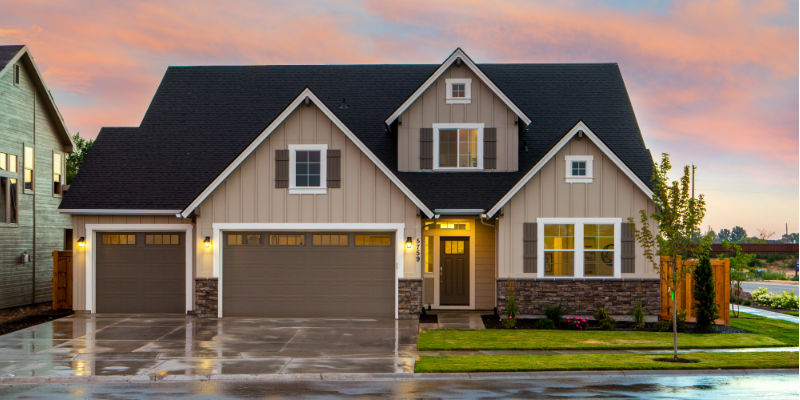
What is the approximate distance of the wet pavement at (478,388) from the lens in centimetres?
1102

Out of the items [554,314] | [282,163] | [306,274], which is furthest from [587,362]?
[282,163]

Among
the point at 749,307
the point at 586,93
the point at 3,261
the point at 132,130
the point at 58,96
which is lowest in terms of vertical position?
the point at 749,307

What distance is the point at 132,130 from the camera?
24.0 meters

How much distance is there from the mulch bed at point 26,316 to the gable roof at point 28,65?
6633 millimetres

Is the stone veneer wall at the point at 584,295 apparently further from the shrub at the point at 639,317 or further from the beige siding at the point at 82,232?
the beige siding at the point at 82,232

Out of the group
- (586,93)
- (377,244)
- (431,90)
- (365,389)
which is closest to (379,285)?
(377,244)

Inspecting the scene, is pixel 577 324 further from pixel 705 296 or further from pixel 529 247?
pixel 705 296

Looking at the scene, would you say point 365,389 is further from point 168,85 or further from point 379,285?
point 168,85

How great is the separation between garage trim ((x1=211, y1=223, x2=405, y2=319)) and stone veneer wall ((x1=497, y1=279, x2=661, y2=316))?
2.98m

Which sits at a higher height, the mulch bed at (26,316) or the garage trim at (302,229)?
the garage trim at (302,229)

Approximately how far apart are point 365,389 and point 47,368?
6.20 metres

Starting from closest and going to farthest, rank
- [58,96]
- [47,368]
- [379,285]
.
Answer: [47,368]
[379,285]
[58,96]

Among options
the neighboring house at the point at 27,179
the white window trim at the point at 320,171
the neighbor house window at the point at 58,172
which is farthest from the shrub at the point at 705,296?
the neighbor house window at the point at 58,172

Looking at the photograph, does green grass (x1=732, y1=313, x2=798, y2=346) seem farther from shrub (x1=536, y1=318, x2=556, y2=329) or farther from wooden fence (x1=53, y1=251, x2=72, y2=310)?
wooden fence (x1=53, y1=251, x2=72, y2=310)
